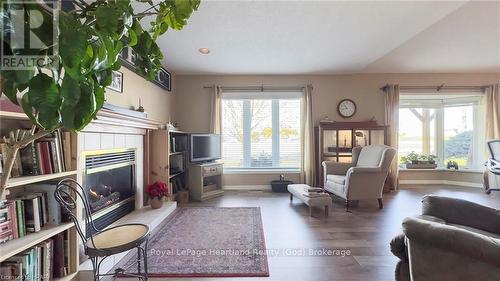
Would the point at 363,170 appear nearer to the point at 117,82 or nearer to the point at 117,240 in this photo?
the point at 117,240

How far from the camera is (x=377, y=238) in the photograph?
95.2 inches

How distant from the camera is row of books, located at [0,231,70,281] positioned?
1.24m

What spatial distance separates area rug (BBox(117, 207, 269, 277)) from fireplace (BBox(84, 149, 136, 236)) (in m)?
0.50

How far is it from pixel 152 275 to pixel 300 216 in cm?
195

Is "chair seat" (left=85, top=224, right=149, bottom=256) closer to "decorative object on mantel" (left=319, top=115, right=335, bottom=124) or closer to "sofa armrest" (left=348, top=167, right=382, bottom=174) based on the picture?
"sofa armrest" (left=348, top=167, right=382, bottom=174)

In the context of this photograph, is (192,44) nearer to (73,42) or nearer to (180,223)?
(180,223)

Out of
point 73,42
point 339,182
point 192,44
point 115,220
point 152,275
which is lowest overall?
point 152,275

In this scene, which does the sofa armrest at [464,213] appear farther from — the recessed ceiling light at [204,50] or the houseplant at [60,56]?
the recessed ceiling light at [204,50]

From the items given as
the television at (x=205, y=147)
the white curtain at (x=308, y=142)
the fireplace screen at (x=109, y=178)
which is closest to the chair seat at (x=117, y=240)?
the fireplace screen at (x=109, y=178)

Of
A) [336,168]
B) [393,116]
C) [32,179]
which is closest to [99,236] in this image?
[32,179]

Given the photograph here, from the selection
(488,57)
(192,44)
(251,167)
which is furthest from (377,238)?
(488,57)

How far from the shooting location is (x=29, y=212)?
1374 millimetres

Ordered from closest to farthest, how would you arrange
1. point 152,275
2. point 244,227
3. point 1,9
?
1. point 1,9
2. point 152,275
3. point 244,227

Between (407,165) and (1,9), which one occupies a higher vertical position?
(1,9)
